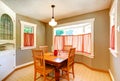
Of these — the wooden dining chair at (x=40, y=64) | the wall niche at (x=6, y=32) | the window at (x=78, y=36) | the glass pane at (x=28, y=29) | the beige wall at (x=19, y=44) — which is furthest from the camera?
Answer: the glass pane at (x=28, y=29)

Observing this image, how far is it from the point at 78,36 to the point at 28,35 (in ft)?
8.26

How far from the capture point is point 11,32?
3.38m

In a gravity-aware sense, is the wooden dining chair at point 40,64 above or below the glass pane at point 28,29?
below

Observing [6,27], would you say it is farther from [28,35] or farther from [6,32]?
[28,35]

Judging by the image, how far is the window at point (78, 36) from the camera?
3.97 m

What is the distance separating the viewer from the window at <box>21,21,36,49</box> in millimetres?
4110

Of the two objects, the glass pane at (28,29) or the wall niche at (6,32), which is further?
the glass pane at (28,29)

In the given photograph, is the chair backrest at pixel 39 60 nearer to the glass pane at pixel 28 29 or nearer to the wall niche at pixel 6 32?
the wall niche at pixel 6 32

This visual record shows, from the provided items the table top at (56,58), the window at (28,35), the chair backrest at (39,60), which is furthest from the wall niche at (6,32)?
the table top at (56,58)

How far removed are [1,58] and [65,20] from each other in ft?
11.0

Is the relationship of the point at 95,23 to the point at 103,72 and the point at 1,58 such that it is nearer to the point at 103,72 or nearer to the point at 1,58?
the point at 103,72

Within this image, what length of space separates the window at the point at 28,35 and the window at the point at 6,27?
74 centimetres

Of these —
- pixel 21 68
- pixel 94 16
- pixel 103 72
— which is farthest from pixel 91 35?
pixel 21 68

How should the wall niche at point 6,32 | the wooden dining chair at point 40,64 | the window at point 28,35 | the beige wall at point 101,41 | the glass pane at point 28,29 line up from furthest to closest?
the glass pane at point 28,29
the window at point 28,35
the beige wall at point 101,41
the wall niche at point 6,32
the wooden dining chair at point 40,64
